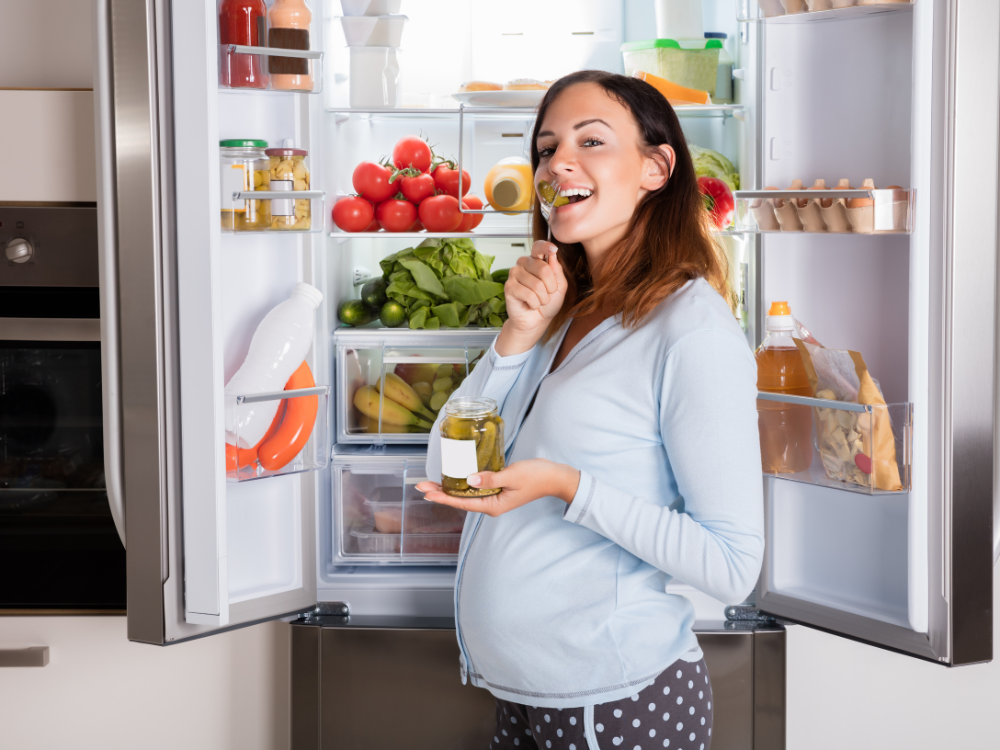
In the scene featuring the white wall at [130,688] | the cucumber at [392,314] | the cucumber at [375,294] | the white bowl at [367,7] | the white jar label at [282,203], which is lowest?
the white wall at [130,688]

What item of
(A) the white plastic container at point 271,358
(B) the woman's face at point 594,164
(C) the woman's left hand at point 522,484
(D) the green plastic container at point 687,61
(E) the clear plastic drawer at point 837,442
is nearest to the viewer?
(C) the woman's left hand at point 522,484

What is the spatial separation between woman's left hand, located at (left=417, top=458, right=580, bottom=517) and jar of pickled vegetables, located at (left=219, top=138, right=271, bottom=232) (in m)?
0.71

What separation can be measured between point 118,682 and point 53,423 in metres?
0.57

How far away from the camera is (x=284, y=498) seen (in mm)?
1713

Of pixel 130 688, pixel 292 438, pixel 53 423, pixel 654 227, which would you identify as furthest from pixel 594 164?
pixel 130 688

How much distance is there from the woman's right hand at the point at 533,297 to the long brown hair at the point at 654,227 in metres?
0.05

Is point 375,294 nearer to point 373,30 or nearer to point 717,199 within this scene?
point 373,30

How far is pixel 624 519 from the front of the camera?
100 cm

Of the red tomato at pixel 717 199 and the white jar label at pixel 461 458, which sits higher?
the red tomato at pixel 717 199

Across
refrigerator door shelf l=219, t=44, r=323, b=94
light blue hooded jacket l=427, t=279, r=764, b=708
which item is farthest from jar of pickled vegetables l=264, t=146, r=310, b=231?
light blue hooded jacket l=427, t=279, r=764, b=708

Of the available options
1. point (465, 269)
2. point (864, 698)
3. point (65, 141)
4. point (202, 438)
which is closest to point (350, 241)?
point (465, 269)

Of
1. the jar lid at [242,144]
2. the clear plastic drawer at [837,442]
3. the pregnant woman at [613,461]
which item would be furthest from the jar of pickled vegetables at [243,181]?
the clear plastic drawer at [837,442]

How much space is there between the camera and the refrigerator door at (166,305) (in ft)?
4.29

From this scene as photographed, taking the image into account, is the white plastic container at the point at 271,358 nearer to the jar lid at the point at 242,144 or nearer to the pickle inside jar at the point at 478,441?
the jar lid at the point at 242,144
